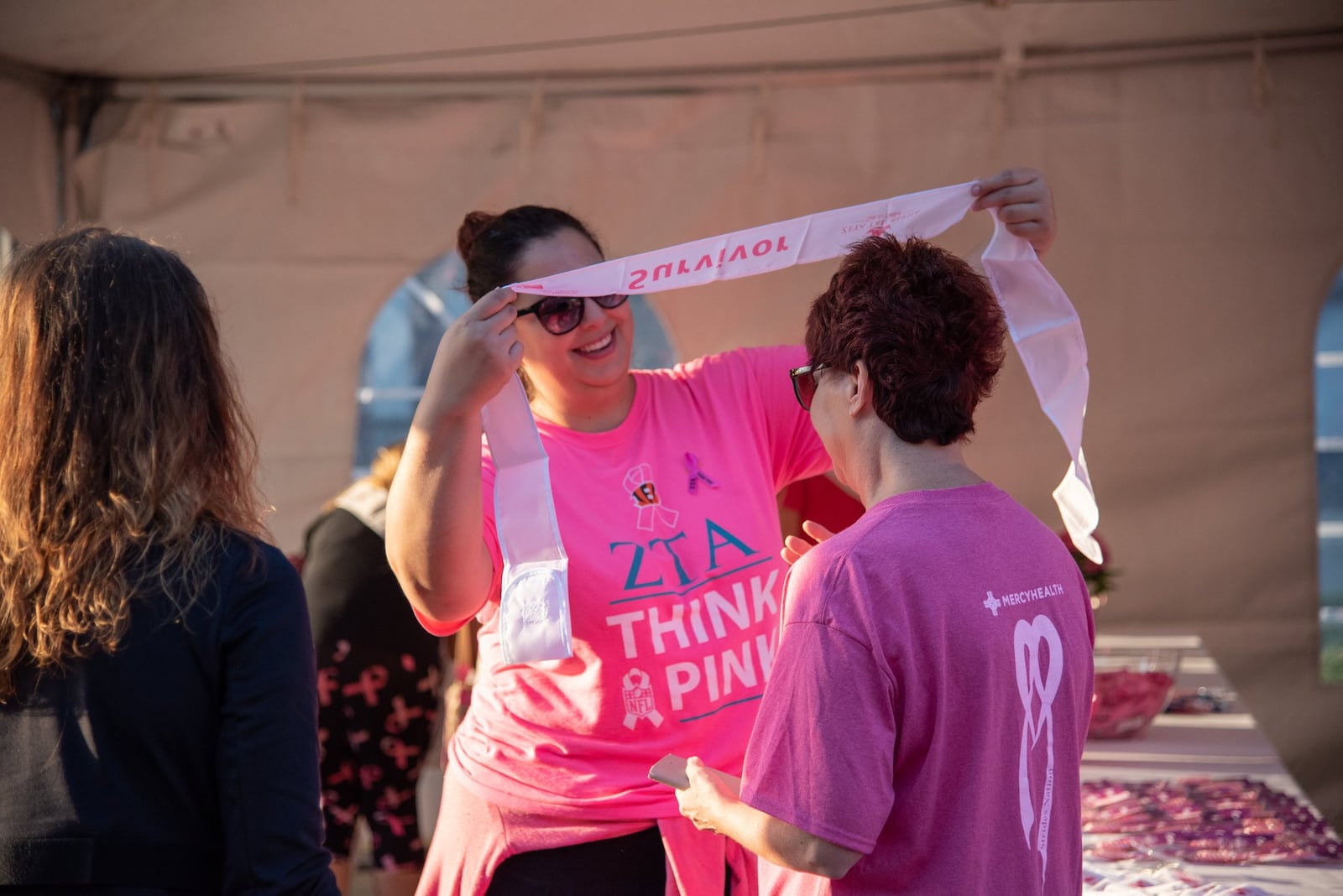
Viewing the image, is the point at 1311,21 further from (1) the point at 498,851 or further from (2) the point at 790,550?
(1) the point at 498,851

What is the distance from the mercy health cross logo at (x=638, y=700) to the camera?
1.75 meters

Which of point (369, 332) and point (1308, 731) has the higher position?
point (369, 332)

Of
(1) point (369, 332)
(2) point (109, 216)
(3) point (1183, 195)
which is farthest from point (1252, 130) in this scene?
(2) point (109, 216)

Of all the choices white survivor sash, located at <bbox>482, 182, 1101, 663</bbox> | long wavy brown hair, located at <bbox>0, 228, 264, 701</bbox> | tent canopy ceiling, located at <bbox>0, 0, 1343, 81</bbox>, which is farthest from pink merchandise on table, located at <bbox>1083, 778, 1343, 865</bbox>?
tent canopy ceiling, located at <bbox>0, 0, 1343, 81</bbox>

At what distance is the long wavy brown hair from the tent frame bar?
307cm

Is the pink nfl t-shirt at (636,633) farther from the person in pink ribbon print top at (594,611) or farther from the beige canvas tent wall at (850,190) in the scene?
the beige canvas tent wall at (850,190)

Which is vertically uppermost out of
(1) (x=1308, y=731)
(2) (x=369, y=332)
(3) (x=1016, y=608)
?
(2) (x=369, y=332)

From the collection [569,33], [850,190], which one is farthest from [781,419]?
[850,190]

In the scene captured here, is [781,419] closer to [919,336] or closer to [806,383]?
[806,383]

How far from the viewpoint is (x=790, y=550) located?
162 cm

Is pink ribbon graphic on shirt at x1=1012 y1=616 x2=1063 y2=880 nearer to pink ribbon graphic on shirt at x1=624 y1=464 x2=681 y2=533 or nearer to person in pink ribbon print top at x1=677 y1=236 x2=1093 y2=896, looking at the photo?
person in pink ribbon print top at x1=677 y1=236 x2=1093 y2=896

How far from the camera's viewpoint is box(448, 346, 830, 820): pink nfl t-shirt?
1.75 m

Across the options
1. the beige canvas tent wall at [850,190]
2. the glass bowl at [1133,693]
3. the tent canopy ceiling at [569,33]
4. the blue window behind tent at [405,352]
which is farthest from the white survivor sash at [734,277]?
the blue window behind tent at [405,352]

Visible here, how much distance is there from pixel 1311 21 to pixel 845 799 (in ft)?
11.7
